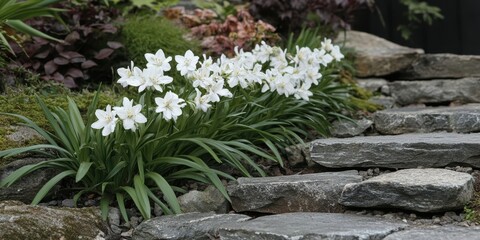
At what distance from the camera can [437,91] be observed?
521 centimetres

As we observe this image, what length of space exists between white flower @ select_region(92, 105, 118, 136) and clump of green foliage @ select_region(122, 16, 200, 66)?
179 cm

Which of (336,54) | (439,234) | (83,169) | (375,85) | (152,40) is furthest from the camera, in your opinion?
(375,85)

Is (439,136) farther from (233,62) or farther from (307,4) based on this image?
(307,4)

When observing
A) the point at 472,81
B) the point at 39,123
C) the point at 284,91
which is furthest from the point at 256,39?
the point at 39,123

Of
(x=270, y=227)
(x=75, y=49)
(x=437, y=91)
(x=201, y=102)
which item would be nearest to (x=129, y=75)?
(x=201, y=102)

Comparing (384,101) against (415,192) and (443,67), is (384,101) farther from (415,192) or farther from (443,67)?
(415,192)

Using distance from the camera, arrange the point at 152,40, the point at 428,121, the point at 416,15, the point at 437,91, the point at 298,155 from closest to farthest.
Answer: the point at 298,155
the point at 428,121
the point at 152,40
the point at 437,91
the point at 416,15

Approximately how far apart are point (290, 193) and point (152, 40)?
214 cm

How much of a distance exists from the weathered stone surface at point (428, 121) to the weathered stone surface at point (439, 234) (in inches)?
59.2

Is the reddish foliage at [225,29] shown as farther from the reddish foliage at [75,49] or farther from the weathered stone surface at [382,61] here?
the weathered stone surface at [382,61]

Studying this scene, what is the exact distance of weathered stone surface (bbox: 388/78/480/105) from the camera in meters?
5.11

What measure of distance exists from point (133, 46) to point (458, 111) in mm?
2178

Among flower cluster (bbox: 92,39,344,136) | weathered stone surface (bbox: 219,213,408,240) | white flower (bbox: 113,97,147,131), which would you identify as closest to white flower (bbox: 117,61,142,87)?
flower cluster (bbox: 92,39,344,136)

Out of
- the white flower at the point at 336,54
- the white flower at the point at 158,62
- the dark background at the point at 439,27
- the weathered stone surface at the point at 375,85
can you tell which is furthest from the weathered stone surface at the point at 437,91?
the white flower at the point at 158,62
